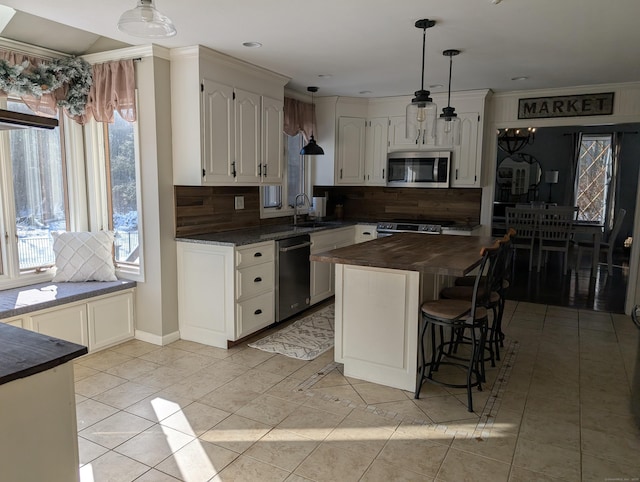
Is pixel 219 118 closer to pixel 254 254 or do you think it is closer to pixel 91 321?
pixel 254 254

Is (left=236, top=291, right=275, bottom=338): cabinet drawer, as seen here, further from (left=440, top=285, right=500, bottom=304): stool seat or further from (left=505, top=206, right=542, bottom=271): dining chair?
(left=505, top=206, right=542, bottom=271): dining chair

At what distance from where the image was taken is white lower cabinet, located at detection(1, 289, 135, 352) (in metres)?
3.27

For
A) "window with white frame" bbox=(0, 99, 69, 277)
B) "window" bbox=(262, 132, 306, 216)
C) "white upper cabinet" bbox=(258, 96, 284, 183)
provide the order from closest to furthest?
1. "window with white frame" bbox=(0, 99, 69, 277)
2. "white upper cabinet" bbox=(258, 96, 284, 183)
3. "window" bbox=(262, 132, 306, 216)

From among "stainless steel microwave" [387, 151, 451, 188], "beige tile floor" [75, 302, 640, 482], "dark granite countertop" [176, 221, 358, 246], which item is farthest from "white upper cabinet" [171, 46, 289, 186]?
"stainless steel microwave" [387, 151, 451, 188]

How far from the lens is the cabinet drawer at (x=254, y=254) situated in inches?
144

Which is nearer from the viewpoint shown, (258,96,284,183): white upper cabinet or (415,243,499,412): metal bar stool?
(415,243,499,412): metal bar stool

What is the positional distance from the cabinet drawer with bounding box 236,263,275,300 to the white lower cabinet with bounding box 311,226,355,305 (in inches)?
30.3

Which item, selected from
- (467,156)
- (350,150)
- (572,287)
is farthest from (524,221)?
(350,150)

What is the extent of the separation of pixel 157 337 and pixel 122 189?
134 centimetres

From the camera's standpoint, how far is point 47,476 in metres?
1.37

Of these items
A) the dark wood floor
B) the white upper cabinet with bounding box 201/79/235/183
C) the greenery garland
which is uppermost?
the greenery garland

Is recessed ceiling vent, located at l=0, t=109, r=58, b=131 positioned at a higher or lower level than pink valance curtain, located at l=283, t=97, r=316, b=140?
lower

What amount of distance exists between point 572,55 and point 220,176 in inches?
124

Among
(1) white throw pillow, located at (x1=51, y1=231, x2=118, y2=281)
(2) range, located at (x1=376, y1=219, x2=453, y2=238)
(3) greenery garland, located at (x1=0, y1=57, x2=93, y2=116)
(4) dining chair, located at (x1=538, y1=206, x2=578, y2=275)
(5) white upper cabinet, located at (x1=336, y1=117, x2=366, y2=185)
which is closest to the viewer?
(3) greenery garland, located at (x1=0, y1=57, x2=93, y2=116)
